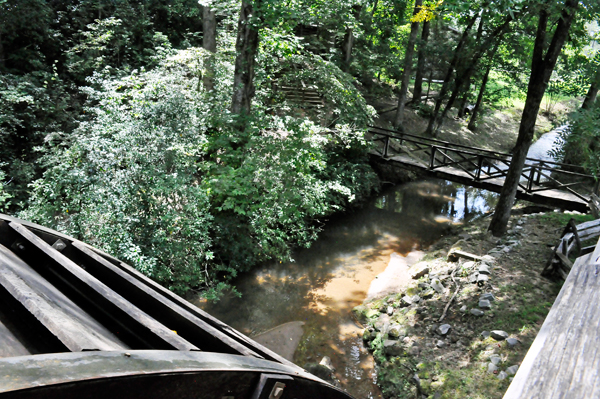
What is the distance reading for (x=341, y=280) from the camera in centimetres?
951

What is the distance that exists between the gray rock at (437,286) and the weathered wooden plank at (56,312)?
6.48 metres

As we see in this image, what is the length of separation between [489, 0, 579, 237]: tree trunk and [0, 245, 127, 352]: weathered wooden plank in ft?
27.5

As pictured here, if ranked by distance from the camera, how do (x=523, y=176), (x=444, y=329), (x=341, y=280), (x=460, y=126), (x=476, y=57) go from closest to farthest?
1. (x=444, y=329)
2. (x=341, y=280)
3. (x=523, y=176)
4. (x=476, y=57)
5. (x=460, y=126)

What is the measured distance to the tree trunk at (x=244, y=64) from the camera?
349 inches

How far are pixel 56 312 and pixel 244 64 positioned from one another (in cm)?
808

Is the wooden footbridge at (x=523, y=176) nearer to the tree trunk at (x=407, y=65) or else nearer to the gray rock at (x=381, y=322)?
the tree trunk at (x=407, y=65)

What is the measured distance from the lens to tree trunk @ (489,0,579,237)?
24.8 ft

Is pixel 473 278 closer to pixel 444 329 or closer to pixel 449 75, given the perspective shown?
pixel 444 329

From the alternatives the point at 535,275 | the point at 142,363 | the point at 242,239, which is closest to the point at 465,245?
the point at 535,275

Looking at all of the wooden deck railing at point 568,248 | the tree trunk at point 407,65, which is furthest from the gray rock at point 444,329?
the tree trunk at point 407,65

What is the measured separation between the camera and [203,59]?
9.91 meters

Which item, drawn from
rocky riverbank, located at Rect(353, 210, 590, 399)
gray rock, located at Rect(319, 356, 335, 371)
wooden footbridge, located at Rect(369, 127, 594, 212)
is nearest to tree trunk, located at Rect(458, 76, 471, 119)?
wooden footbridge, located at Rect(369, 127, 594, 212)

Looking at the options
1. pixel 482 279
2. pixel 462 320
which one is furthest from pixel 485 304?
pixel 482 279

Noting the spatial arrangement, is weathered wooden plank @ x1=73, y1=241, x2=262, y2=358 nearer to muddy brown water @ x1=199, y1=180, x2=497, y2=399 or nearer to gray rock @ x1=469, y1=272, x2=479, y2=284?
muddy brown water @ x1=199, y1=180, x2=497, y2=399
